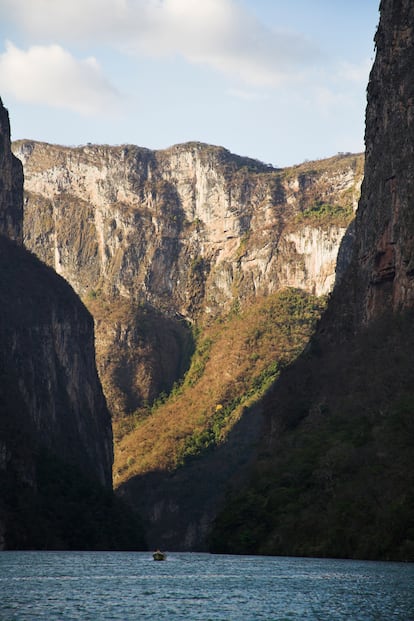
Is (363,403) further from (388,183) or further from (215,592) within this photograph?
(215,592)

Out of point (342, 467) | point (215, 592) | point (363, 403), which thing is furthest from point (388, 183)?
point (215, 592)

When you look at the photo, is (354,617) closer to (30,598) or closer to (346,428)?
(30,598)

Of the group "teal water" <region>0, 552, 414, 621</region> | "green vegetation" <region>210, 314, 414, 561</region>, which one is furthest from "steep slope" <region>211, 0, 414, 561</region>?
"teal water" <region>0, 552, 414, 621</region>

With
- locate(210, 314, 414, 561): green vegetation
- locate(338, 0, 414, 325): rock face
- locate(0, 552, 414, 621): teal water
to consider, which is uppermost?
locate(338, 0, 414, 325): rock face

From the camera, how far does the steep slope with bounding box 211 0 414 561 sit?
11944cm

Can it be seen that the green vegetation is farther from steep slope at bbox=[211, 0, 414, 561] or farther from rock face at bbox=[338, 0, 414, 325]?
rock face at bbox=[338, 0, 414, 325]

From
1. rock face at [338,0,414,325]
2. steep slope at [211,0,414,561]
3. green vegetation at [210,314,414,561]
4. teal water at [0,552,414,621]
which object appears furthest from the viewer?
rock face at [338,0,414,325]

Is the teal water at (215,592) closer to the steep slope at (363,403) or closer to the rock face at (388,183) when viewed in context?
the steep slope at (363,403)

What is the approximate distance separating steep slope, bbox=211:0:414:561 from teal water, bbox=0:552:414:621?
9109 millimetres

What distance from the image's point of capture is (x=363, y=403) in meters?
147

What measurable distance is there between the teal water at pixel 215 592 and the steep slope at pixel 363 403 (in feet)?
29.9

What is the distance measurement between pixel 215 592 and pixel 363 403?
63144 millimetres

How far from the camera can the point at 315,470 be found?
135m

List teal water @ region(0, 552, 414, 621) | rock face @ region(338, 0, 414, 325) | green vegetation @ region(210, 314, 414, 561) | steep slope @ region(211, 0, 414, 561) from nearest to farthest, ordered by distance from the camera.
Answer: teal water @ region(0, 552, 414, 621) < green vegetation @ region(210, 314, 414, 561) < steep slope @ region(211, 0, 414, 561) < rock face @ region(338, 0, 414, 325)
